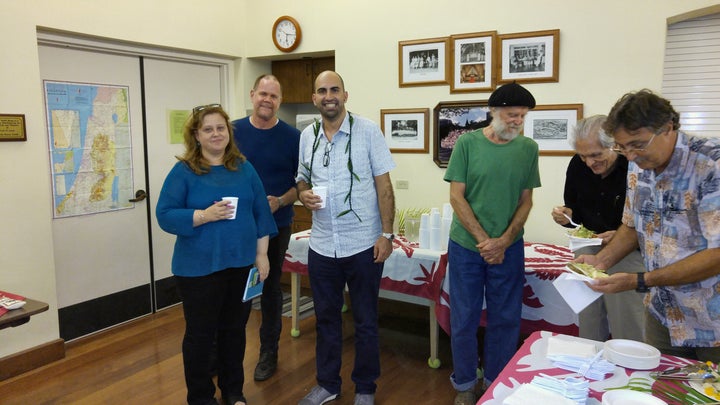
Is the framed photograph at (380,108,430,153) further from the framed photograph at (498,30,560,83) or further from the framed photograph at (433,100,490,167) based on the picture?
the framed photograph at (498,30,560,83)

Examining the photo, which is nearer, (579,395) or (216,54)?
(579,395)

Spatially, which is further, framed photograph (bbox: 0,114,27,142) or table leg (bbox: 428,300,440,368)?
table leg (bbox: 428,300,440,368)

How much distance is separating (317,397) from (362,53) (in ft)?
8.76

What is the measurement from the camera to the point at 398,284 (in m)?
3.14

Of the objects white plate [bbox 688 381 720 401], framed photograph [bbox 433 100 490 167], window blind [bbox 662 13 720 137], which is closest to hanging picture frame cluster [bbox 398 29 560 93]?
framed photograph [bbox 433 100 490 167]

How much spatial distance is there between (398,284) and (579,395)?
6.45 feet

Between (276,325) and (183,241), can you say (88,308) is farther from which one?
(183,241)

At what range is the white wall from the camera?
3.04 metres

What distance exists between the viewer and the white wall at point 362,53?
3045mm

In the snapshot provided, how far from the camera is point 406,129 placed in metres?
3.94

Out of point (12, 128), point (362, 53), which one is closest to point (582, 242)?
point (362, 53)

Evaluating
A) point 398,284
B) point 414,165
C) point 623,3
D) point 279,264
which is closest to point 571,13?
point 623,3

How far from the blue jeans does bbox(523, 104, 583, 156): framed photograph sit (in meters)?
1.18

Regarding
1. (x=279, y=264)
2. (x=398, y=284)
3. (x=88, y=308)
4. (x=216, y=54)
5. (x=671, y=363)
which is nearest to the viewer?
(x=671, y=363)
